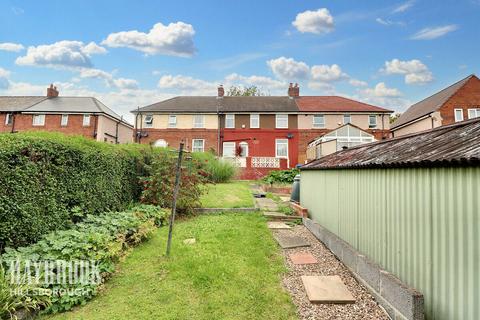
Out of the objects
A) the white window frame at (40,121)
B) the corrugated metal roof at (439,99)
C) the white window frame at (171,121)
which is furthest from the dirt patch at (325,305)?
the white window frame at (40,121)

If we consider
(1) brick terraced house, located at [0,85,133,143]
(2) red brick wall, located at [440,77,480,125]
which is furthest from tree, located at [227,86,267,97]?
(2) red brick wall, located at [440,77,480,125]

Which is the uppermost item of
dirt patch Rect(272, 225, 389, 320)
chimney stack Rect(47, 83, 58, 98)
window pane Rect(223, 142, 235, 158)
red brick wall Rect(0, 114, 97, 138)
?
chimney stack Rect(47, 83, 58, 98)

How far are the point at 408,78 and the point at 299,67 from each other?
37.3 feet

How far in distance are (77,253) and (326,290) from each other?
3.68m

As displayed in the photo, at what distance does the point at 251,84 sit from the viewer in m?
43.0

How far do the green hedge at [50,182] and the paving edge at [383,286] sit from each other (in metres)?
5.24

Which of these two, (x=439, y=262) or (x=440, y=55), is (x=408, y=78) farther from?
(x=439, y=262)

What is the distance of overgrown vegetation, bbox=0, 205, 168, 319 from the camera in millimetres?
3160

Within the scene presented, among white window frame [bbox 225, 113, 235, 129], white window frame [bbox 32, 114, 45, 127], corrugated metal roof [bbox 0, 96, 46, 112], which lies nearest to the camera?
white window frame [bbox 225, 113, 235, 129]

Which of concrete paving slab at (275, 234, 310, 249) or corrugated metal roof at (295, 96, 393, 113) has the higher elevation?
corrugated metal roof at (295, 96, 393, 113)

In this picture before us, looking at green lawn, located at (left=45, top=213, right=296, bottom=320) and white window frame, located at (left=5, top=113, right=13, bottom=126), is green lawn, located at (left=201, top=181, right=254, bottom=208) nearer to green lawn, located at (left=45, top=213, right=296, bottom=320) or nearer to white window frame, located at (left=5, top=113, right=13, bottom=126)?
green lawn, located at (left=45, top=213, right=296, bottom=320)

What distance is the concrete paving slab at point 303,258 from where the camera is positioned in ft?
16.3

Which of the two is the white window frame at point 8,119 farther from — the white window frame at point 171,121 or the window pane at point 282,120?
the window pane at point 282,120

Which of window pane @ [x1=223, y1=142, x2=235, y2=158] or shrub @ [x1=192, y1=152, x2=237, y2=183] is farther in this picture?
window pane @ [x1=223, y1=142, x2=235, y2=158]
